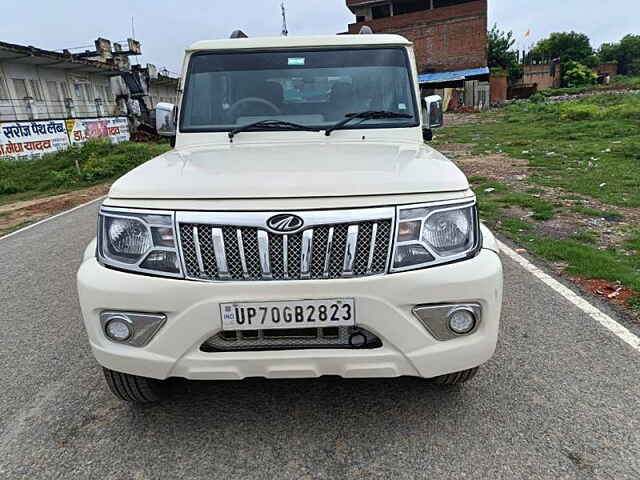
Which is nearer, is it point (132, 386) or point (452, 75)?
point (132, 386)

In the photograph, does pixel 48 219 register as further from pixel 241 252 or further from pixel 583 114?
pixel 583 114

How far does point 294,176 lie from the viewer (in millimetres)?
2334

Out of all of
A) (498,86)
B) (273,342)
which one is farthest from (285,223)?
(498,86)

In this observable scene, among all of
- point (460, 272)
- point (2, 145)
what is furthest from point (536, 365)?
point (2, 145)

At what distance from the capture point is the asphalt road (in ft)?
7.66

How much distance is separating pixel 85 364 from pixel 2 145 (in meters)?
17.1

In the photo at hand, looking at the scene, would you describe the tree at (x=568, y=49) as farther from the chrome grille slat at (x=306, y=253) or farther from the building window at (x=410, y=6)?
the chrome grille slat at (x=306, y=253)

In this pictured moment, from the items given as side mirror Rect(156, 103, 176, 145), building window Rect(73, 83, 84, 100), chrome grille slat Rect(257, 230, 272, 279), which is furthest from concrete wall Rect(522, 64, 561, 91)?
chrome grille slat Rect(257, 230, 272, 279)

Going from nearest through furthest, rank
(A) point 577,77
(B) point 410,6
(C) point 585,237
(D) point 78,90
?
(C) point 585,237 < (D) point 78,90 < (B) point 410,6 < (A) point 577,77

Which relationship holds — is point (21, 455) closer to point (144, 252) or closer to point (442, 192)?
point (144, 252)

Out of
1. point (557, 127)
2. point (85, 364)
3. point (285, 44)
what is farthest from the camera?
point (557, 127)

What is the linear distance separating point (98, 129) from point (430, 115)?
23.1m

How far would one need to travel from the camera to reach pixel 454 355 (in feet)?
7.58

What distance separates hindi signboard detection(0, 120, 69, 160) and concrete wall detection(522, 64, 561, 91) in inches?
2158
